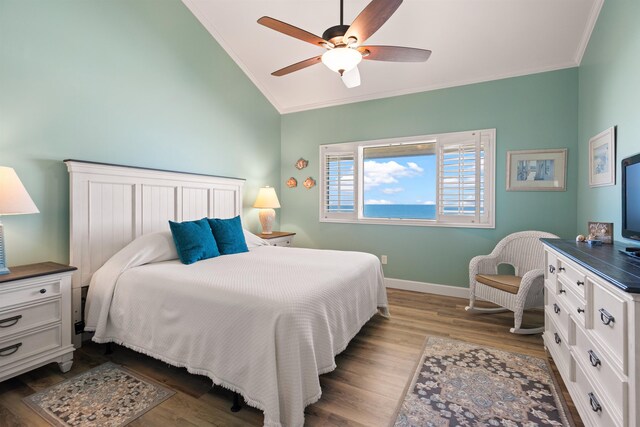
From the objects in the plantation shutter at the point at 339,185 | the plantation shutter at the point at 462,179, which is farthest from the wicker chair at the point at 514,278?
the plantation shutter at the point at 339,185

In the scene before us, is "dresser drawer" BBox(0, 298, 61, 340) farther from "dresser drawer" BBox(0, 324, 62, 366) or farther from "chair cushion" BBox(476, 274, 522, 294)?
"chair cushion" BBox(476, 274, 522, 294)

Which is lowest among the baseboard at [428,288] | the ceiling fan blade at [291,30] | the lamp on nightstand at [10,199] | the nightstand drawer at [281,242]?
the baseboard at [428,288]

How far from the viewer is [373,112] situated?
14.1ft

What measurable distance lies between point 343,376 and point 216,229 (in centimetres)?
→ 181

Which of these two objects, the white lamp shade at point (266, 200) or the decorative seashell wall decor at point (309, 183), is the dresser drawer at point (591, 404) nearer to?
the white lamp shade at point (266, 200)

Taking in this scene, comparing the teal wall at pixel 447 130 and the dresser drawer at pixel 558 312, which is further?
the teal wall at pixel 447 130

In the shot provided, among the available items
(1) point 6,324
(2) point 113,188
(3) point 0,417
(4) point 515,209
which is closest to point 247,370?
(3) point 0,417

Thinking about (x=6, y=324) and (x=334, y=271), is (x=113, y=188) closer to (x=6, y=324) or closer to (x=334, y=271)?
(x=6, y=324)

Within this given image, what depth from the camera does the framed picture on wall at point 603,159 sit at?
237cm

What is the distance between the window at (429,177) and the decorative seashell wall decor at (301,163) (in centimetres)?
29

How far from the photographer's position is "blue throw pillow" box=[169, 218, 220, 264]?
2615 mm

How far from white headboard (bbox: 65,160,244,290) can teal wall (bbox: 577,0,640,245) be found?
3.83 metres

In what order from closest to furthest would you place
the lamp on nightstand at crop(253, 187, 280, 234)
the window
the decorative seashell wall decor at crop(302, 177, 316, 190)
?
1. the window
2. the lamp on nightstand at crop(253, 187, 280, 234)
3. the decorative seashell wall decor at crop(302, 177, 316, 190)

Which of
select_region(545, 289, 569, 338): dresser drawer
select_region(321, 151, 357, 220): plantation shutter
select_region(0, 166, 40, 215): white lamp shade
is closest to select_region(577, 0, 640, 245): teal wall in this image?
select_region(545, 289, 569, 338): dresser drawer
